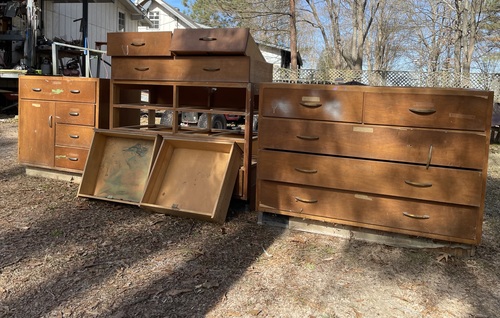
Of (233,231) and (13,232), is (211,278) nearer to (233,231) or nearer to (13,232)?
(233,231)

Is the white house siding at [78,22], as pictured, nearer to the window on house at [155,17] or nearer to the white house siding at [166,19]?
the white house siding at [166,19]

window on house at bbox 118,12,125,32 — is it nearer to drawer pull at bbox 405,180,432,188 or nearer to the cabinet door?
the cabinet door

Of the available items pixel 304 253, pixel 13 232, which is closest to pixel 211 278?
pixel 304 253

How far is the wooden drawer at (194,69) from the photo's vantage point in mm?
4047

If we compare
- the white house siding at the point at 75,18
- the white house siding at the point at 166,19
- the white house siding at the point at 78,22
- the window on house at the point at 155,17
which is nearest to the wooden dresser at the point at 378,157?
the white house siding at the point at 78,22

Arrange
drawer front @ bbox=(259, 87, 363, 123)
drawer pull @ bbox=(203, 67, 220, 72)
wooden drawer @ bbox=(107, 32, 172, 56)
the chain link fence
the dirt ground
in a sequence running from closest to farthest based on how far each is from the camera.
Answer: the dirt ground < drawer front @ bbox=(259, 87, 363, 123) < drawer pull @ bbox=(203, 67, 220, 72) < wooden drawer @ bbox=(107, 32, 172, 56) < the chain link fence

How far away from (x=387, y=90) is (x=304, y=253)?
53.3 inches

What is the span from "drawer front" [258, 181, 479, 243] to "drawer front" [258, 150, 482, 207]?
2.5 inches

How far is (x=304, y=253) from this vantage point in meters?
3.28

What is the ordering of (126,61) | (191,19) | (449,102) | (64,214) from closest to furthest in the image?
(449,102)
(64,214)
(126,61)
(191,19)

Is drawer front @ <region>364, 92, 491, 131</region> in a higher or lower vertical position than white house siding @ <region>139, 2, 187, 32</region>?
lower

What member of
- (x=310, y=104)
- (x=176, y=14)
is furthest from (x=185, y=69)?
(x=176, y=14)

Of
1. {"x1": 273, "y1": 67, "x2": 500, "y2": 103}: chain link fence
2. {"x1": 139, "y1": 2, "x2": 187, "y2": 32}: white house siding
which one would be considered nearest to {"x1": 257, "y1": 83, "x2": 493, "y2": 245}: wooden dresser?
{"x1": 273, "y1": 67, "x2": 500, "y2": 103}: chain link fence

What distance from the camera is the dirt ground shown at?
245cm
